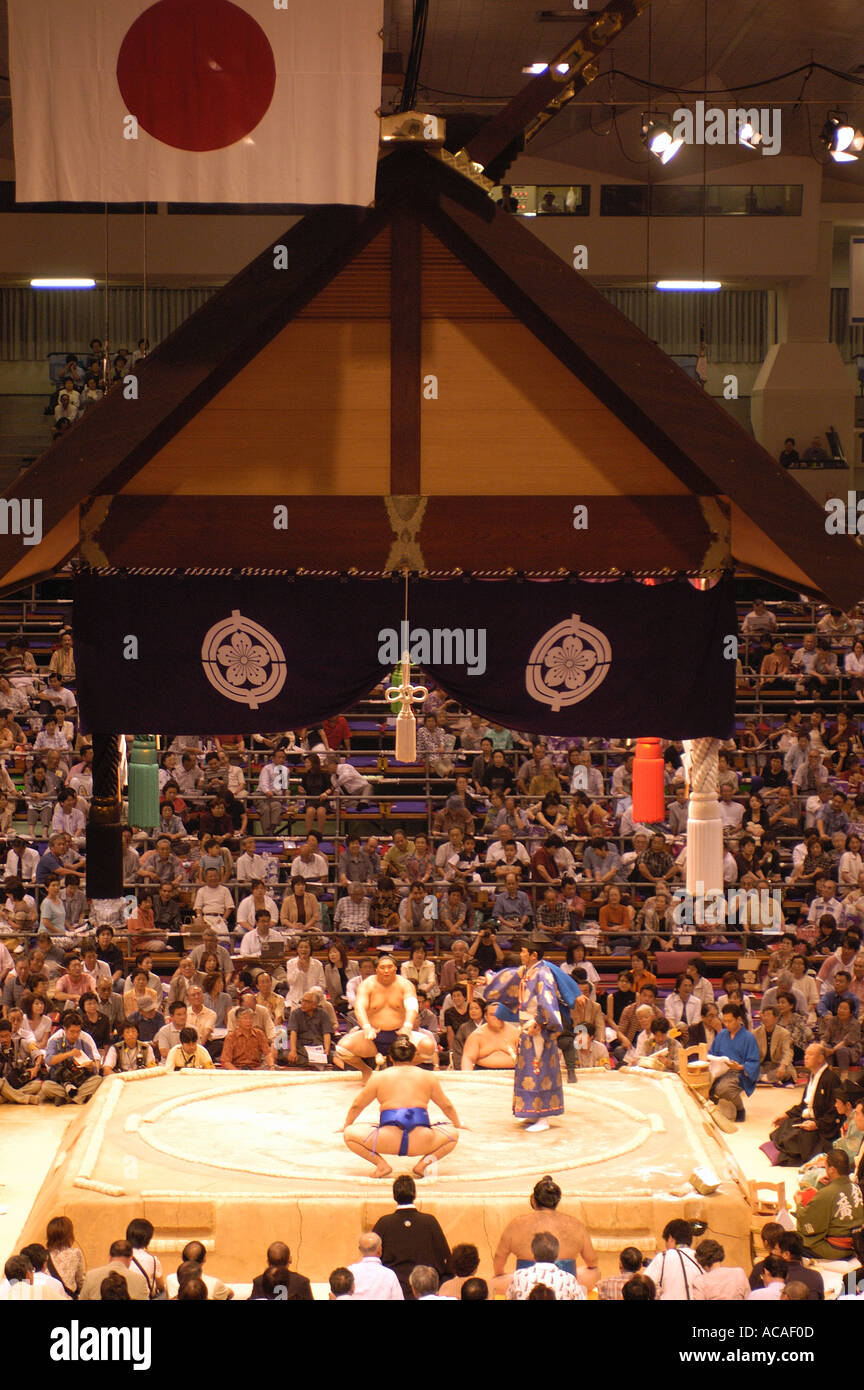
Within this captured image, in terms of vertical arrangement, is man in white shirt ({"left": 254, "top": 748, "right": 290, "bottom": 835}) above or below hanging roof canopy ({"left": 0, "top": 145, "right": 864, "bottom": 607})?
below

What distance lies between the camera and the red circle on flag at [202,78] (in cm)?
414

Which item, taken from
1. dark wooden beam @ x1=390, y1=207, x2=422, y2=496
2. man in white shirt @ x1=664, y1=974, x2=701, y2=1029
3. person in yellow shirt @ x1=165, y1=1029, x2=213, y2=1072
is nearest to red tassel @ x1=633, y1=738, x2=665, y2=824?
dark wooden beam @ x1=390, y1=207, x2=422, y2=496

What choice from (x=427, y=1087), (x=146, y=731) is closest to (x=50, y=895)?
(x=427, y=1087)

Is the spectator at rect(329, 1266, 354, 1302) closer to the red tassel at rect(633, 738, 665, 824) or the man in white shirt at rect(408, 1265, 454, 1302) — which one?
the man in white shirt at rect(408, 1265, 454, 1302)

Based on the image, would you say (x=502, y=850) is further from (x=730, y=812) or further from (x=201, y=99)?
(x=201, y=99)

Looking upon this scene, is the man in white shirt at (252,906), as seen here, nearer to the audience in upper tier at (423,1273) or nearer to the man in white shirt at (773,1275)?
the audience in upper tier at (423,1273)

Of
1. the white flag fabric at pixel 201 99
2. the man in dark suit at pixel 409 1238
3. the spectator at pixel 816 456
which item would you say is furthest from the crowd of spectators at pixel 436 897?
the white flag fabric at pixel 201 99

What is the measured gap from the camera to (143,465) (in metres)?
4.37

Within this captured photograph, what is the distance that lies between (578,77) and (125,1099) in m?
4.46

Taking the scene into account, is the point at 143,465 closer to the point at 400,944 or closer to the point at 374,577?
the point at 374,577

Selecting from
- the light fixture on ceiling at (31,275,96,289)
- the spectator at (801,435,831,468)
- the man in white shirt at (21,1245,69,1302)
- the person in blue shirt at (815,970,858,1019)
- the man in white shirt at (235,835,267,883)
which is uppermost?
the light fixture on ceiling at (31,275,96,289)

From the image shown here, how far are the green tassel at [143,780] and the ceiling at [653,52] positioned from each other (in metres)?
6.93

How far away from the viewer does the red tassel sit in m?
4.91

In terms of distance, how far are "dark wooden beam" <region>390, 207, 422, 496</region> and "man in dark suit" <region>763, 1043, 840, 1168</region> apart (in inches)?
136
